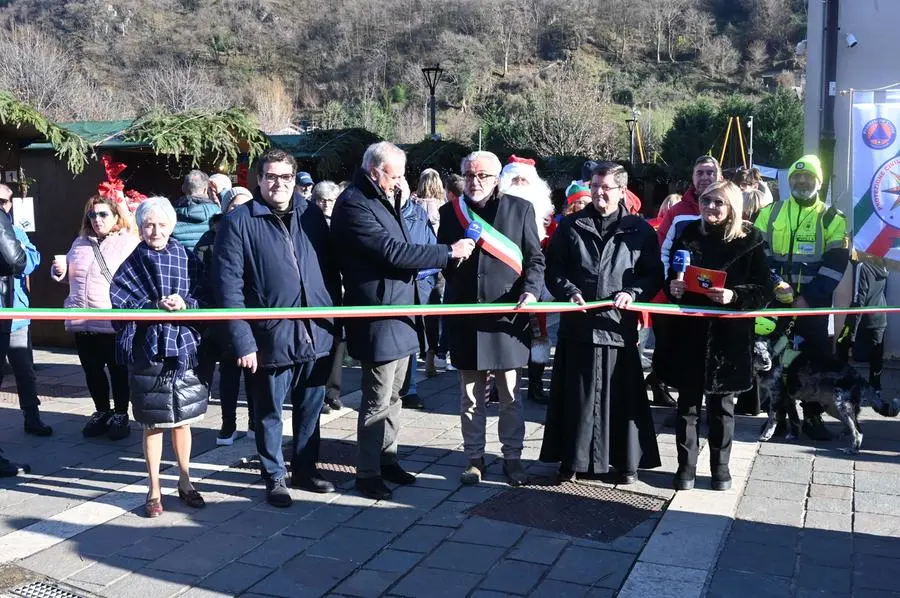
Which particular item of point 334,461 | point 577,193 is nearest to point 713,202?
point 577,193

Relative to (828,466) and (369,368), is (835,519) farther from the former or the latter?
(369,368)

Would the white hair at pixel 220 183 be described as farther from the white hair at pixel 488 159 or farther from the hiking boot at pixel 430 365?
the white hair at pixel 488 159

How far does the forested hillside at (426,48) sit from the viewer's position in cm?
9212

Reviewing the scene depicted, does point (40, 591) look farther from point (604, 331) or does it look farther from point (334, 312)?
point (604, 331)

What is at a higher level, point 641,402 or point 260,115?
point 260,115

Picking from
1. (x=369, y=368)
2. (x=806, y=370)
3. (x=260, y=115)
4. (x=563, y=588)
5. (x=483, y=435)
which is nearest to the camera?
(x=563, y=588)

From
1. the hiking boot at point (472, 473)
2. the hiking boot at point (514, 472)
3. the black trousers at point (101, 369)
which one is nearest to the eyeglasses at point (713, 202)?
the hiking boot at point (514, 472)

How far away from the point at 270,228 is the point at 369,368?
976 millimetres

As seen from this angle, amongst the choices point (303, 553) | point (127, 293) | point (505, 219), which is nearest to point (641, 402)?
point (505, 219)

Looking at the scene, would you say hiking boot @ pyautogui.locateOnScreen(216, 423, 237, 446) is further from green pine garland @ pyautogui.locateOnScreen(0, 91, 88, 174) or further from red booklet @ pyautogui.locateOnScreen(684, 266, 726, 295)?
green pine garland @ pyautogui.locateOnScreen(0, 91, 88, 174)

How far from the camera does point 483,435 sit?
5652 millimetres

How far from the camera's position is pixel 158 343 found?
4934 mm

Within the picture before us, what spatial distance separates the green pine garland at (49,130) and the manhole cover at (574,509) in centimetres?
610

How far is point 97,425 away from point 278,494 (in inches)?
88.1
